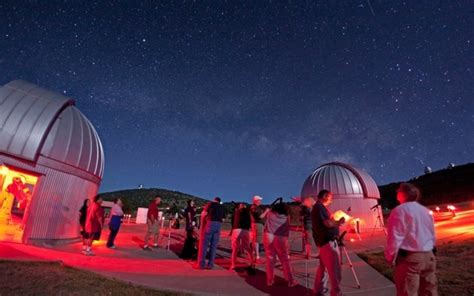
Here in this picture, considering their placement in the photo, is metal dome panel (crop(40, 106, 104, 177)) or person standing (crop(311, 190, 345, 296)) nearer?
person standing (crop(311, 190, 345, 296))

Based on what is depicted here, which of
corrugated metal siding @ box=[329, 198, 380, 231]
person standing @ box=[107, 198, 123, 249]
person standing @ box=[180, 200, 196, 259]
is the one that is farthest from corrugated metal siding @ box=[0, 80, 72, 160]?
corrugated metal siding @ box=[329, 198, 380, 231]

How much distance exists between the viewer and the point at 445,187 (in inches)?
2226

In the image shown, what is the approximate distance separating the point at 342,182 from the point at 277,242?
1790cm

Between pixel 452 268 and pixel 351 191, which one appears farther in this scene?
pixel 351 191

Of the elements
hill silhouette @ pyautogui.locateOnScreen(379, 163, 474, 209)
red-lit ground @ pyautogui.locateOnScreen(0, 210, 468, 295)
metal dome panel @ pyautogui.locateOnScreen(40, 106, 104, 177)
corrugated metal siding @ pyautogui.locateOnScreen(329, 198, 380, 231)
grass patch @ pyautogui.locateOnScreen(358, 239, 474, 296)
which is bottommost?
red-lit ground @ pyautogui.locateOnScreen(0, 210, 468, 295)

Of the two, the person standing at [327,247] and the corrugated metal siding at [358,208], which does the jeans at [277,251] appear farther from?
the corrugated metal siding at [358,208]

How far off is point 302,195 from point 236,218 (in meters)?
17.7

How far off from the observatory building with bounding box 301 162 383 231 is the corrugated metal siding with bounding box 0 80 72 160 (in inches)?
730

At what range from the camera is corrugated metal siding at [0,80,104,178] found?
34.3ft

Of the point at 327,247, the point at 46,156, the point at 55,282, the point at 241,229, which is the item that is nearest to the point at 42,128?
the point at 46,156

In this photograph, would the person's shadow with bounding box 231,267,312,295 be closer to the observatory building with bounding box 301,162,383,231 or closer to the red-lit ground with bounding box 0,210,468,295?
the red-lit ground with bounding box 0,210,468,295

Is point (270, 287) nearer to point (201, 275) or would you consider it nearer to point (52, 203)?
point (201, 275)

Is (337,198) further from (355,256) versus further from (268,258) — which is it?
(268,258)

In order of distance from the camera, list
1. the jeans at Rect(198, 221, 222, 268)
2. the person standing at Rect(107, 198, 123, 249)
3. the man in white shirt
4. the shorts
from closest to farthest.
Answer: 1. the man in white shirt
2. the jeans at Rect(198, 221, 222, 268)
3. the person standing at Rect(107, 198, 123, 249)
4. the shorts
